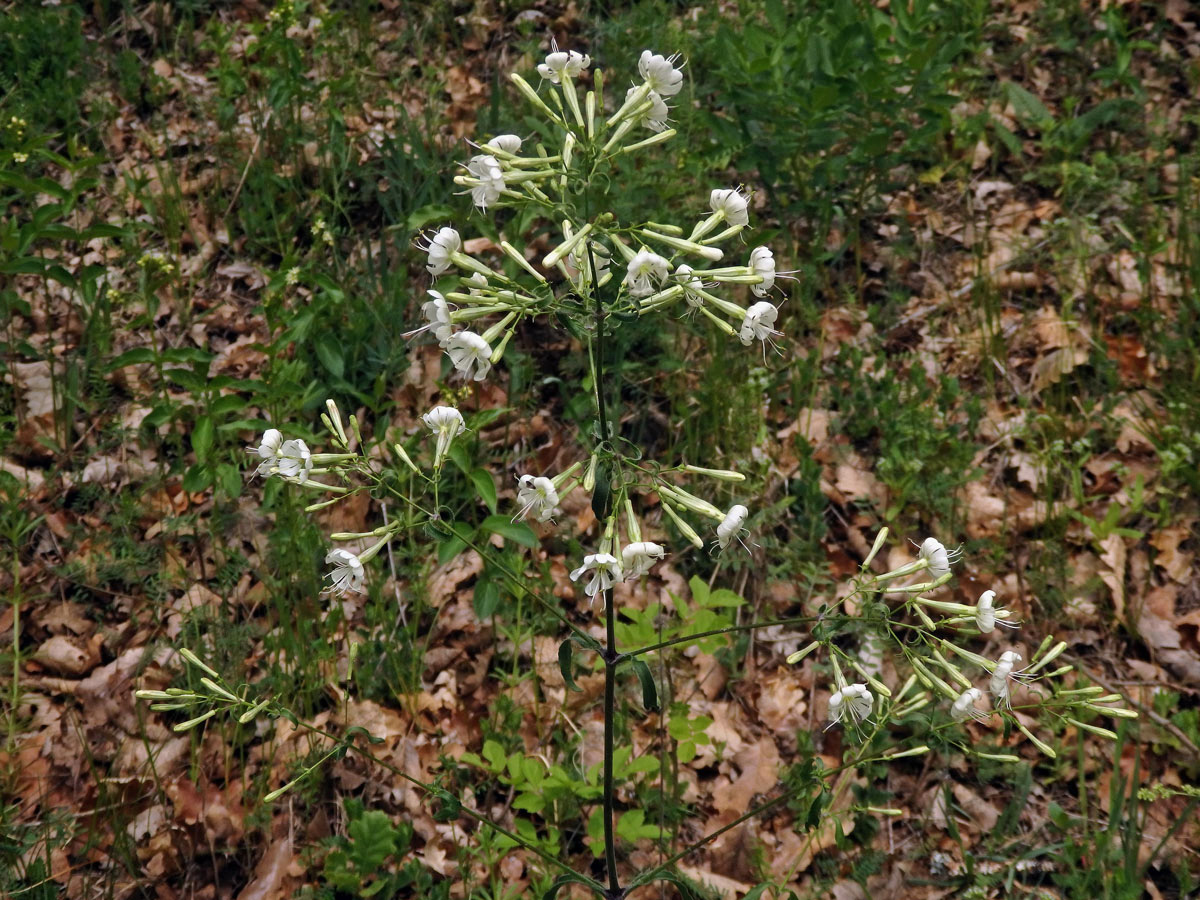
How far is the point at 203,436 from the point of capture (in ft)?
11.4

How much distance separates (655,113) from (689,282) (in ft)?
1.39

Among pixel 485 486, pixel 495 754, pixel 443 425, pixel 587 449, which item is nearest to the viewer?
pixel 443 425

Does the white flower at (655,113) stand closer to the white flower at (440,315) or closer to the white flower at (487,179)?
the white flower at (487,179)

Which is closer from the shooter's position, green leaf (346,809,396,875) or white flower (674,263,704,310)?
white flower (674,263,704,310)

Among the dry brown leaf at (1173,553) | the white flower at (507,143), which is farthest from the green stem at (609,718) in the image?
the dry brown leaf at (1173,553)

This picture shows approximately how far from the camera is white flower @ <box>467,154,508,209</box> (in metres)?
1.82

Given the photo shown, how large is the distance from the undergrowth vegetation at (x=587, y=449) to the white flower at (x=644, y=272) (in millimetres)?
851

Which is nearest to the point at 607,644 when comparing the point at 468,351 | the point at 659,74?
the point at 468,351

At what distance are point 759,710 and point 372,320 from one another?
2.20 meters

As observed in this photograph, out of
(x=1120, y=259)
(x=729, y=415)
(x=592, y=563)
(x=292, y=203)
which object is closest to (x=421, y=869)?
(x=592, y=563)

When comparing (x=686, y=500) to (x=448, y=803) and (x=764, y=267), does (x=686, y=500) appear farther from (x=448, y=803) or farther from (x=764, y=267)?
(x=448, y=803)

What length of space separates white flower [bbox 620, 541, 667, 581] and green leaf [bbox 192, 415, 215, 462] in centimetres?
209

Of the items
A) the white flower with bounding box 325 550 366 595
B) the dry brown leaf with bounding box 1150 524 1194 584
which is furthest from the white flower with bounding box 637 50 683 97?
the dry brown leaf with bounding box 1150 524 1194 584

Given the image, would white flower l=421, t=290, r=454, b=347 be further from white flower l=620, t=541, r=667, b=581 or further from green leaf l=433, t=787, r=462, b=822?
green leaf l=433, t=787, r=462, b=822
